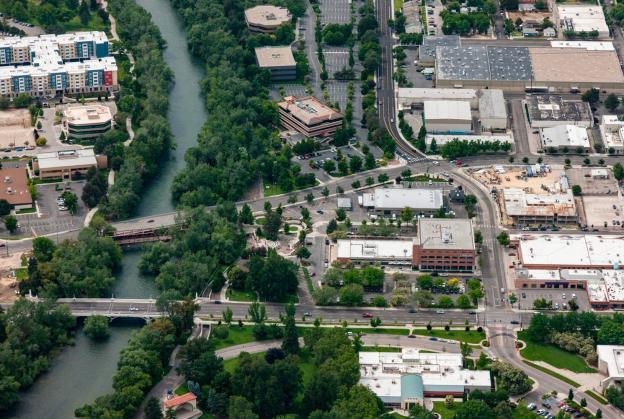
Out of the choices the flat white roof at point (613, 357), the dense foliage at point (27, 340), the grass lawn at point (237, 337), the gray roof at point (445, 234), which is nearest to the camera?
the dense foliage at point (27, 340)

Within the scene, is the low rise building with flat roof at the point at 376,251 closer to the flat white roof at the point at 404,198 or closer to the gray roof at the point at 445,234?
the gray roof at the point at 445,234

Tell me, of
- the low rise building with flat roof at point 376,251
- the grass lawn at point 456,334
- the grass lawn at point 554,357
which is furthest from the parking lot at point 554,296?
the low rise building with flat roof at point 376,251

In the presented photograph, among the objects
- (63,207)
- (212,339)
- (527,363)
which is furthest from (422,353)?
(63,207)

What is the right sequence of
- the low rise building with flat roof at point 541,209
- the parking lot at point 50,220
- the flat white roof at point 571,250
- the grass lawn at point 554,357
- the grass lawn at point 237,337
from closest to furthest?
the grass lawn at point 554,357 < the grass lawn at point 237,337 < the flat white roof at point 571,250 < the parking lot at point 50,220 < the low rise building with flat roof at point 541,209

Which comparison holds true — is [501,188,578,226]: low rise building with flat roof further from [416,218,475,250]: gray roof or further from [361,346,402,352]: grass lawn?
[361,346,402,352]: grass lawn

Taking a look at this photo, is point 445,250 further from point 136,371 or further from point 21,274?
point 21,274

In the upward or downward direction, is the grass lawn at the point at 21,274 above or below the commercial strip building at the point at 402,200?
above

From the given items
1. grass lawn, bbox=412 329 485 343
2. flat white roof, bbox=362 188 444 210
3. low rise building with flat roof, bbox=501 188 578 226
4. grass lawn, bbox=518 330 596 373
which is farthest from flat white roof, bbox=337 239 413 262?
grass lawn, bbox=518 330 596 373
